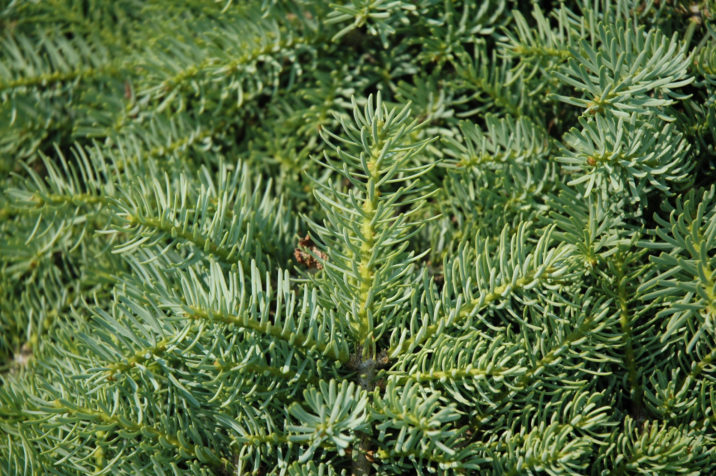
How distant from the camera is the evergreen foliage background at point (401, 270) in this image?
1.64ft

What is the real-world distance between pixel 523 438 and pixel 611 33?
1.21ft

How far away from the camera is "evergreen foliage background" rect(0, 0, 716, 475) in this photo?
50 cm

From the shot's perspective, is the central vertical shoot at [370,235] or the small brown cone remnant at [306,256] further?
the small brown cone remnant at [306,256]

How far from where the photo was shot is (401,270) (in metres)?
0.52

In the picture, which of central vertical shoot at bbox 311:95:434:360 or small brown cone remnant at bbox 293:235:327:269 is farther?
small brown cone remnant at bbox 293:235:327:269

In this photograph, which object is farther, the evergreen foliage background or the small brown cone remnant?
the small brown cone remnant

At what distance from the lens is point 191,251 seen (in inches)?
22.6

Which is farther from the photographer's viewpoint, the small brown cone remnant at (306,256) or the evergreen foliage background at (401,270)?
the small brown cone remnant at (306,256)

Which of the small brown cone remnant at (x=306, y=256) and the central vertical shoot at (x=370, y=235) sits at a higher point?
the central vertical shoot at (x=370, y=235)

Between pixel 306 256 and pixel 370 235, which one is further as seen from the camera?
pixel 306 256

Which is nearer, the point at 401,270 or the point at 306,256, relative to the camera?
the point at 401,270

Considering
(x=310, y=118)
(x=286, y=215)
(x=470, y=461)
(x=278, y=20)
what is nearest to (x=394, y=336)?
(x=470, y=461)

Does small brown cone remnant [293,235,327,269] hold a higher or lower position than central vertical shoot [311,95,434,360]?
lower

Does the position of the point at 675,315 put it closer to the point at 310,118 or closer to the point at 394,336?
the point at 394,336
